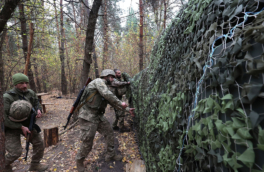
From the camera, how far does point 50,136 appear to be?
4.43 meters

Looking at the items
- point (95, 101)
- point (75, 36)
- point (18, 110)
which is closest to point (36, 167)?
point (18, 110)

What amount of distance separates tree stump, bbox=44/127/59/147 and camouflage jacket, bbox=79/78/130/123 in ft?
6.41

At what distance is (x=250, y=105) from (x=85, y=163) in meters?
→ 3.81

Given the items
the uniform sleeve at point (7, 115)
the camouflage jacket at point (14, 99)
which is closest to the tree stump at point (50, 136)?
the camouflage jacket at point (14, 99)

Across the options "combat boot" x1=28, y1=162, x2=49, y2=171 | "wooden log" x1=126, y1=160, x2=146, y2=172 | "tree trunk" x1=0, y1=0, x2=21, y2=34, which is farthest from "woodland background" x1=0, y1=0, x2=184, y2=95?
"wooden log" x1=126, y1=160, x2=146, y2=172

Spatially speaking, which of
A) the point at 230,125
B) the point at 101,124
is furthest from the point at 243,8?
the point at 101,124

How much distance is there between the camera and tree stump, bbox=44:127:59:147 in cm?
438

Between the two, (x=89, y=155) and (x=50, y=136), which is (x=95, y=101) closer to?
(x=89, y=155)

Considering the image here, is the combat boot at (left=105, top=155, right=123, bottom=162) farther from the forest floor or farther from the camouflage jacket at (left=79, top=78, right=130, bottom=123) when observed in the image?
the camouflage jacket at (left=79, top=78, right=130, bottom=123)

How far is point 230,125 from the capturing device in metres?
0.64

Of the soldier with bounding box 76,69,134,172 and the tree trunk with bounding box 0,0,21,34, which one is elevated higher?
the tree trunk with bounding box 0,0,21,34

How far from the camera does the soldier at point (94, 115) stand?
3.10m

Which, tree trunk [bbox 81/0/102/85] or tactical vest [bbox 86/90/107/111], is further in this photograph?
tree trunk [bbox 81/0/102/85]

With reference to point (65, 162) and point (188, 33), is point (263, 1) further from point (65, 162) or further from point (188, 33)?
point (65, 162)
